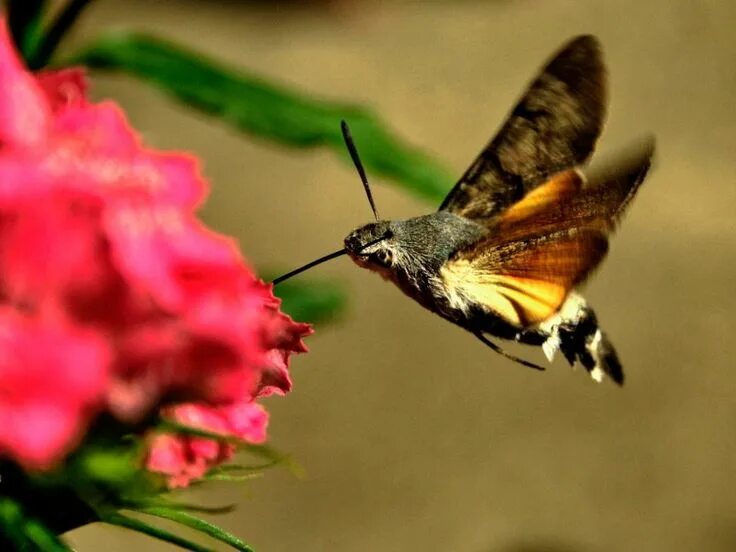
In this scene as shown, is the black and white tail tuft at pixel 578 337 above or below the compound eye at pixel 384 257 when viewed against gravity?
below

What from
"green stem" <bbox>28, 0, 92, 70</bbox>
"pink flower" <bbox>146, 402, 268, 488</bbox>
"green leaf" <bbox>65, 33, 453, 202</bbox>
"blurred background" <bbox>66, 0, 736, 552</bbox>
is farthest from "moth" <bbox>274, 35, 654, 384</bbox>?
"blurred background" <bbox>66, 0, 736, 552</bbox>

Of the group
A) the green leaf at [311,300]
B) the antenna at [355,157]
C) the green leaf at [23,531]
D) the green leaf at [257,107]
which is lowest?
the green leaf at [23,531]

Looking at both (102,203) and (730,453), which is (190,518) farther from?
(730,453)

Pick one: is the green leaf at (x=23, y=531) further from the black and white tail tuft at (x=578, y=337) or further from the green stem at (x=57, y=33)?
the green stem at (x=57, y=33)

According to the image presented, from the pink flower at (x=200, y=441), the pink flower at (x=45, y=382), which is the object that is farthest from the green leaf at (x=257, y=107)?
the pink flower at (x=45, y=382)

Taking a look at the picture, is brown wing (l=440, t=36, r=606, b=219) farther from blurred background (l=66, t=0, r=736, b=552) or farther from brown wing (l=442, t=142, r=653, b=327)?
blurred background (l=66, t=0, r=736, b=552)

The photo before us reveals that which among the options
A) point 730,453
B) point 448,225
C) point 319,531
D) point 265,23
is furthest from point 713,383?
point 448,225

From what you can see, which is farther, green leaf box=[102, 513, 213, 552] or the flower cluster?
green leaf box=[102, 513, 213, 552]
